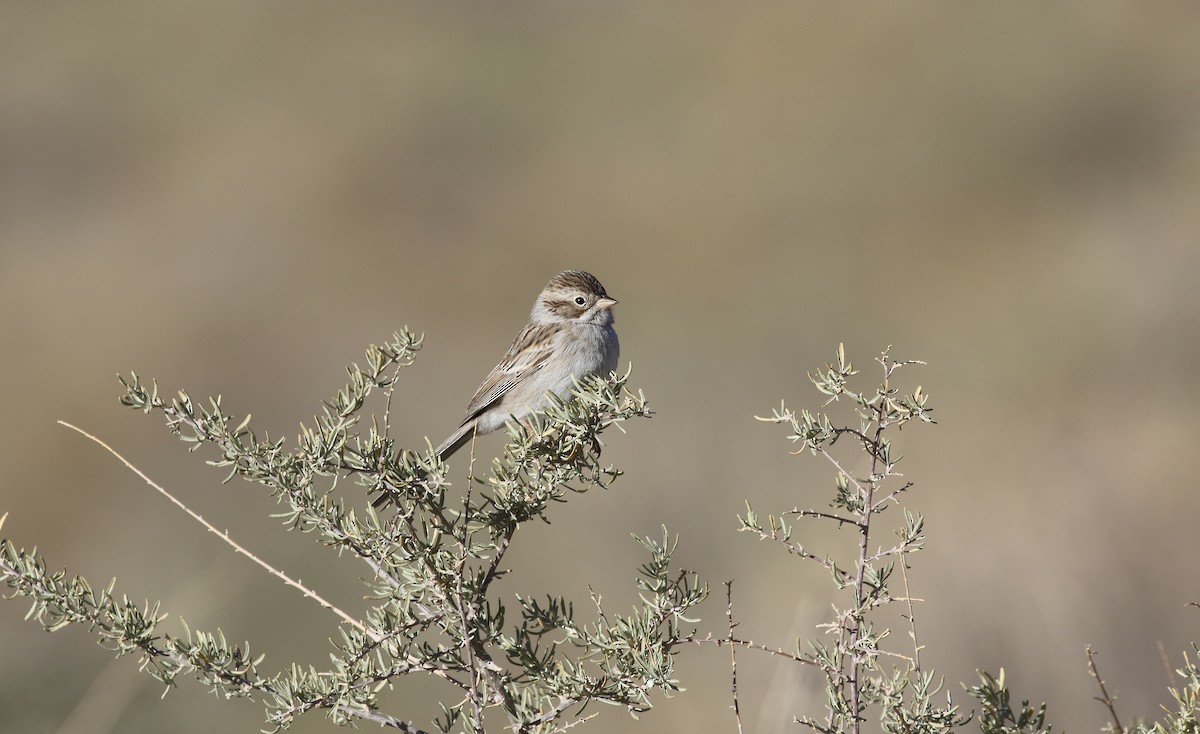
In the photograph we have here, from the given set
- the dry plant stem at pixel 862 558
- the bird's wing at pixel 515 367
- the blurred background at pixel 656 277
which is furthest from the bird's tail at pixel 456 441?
the dry plant stem at pixel 862 558

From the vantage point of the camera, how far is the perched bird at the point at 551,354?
5.20 metres

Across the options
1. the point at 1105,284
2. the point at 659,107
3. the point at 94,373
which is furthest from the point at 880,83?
the point at 94,373

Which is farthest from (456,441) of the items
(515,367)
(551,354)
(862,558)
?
(862,558)

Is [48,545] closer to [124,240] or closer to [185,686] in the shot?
[185,686]

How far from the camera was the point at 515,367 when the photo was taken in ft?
17.5

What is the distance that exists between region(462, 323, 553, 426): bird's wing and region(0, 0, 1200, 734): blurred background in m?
1.49

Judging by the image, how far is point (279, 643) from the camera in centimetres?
729

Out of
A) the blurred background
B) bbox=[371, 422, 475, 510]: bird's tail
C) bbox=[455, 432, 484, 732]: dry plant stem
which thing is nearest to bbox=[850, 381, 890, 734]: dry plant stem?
bbox=[455, 432, 484, 732]: dry plant stem

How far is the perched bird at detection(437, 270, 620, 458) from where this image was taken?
5.20 metres

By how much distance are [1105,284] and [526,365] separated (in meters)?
10.1

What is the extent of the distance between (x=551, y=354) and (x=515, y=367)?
18cm

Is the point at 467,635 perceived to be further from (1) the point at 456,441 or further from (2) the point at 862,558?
(1) the point at 456,441

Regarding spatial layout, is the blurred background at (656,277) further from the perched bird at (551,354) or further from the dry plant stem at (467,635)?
the perched bird at (551,354)

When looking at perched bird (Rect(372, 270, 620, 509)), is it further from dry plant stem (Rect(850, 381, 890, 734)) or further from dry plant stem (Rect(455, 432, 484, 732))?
dry plant stem (Rect(850, 381, 890, 734))
